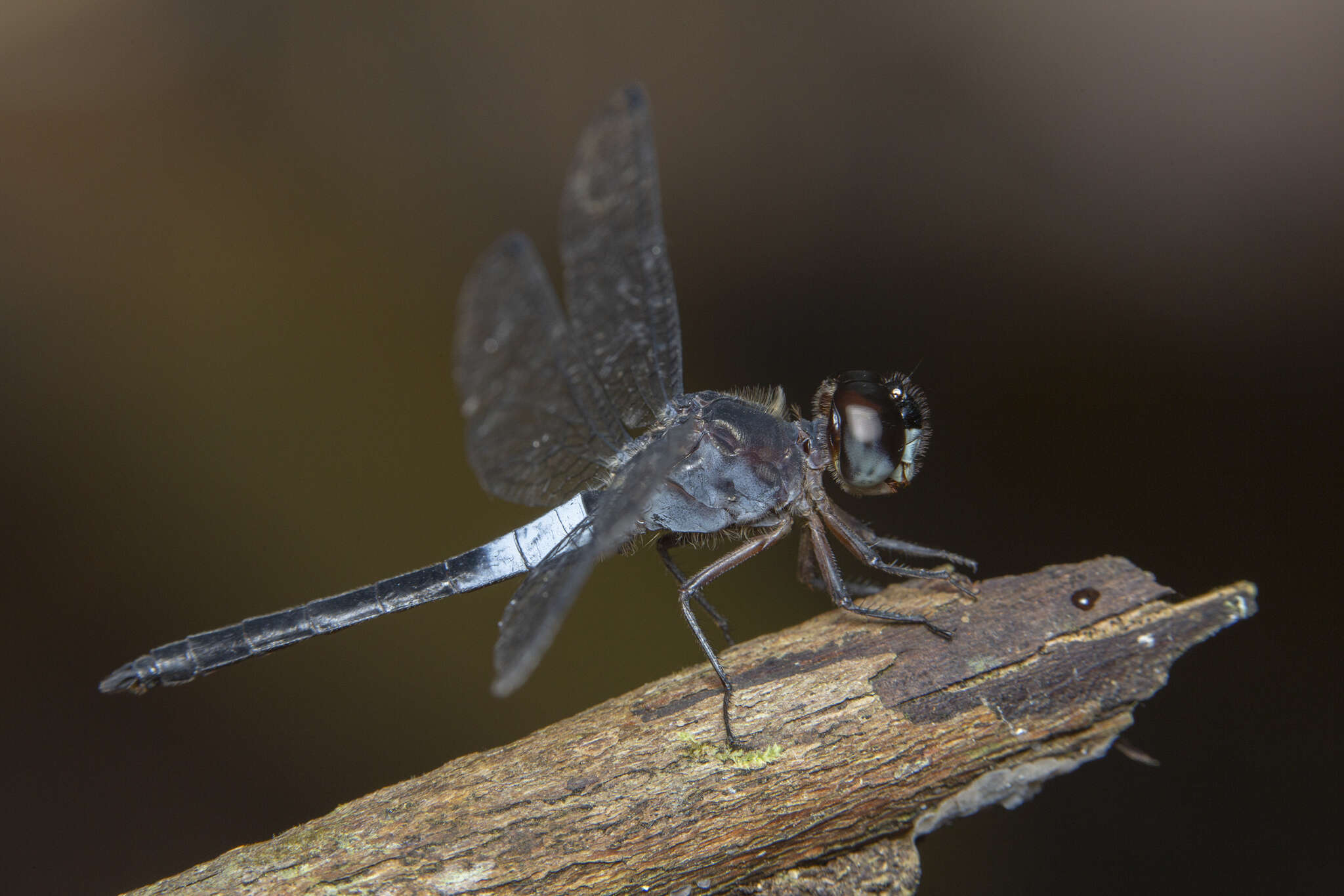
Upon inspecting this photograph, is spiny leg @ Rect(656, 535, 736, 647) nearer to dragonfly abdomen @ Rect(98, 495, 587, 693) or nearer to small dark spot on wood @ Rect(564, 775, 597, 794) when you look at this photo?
dragonfly abdomen @ Rect(98, 495, 587, 693)

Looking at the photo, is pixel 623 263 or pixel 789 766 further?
pixel 623 263

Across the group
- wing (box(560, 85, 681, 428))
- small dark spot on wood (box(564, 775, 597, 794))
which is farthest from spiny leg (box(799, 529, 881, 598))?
small dark spot on wood (box(564, 775, 597, 794))

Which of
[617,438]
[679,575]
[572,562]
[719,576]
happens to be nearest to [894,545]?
[719,576]

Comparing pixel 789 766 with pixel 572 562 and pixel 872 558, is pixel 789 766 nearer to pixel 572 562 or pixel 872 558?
pixel 572 562

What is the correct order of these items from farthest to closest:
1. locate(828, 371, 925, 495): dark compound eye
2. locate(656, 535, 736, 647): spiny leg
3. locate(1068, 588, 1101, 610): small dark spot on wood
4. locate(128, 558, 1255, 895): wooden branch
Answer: locate(656, 535, 736, 647): spiny leg, locate(828, 371, 925, 495): dark compound eye, locate(1068, 588, 1101, 610): small dark spot on wood, locate(128, 558, 1255, 895): wooden branch

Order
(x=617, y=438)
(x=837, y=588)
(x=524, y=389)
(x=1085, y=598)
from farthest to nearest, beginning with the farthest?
(x=617, y=438)
(x=524, y=389)
(x=837, y=588)
(x=1085, y=598)

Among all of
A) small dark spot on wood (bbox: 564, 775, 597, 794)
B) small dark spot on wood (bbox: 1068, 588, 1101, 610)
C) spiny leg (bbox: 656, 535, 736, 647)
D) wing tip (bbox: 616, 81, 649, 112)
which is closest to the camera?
small dark spot on wood (bbox: 564, 775, 597, 794)

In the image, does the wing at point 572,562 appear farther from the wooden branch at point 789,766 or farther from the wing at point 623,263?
the wooden branch at point 789,766

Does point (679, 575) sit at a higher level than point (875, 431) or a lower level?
lower
